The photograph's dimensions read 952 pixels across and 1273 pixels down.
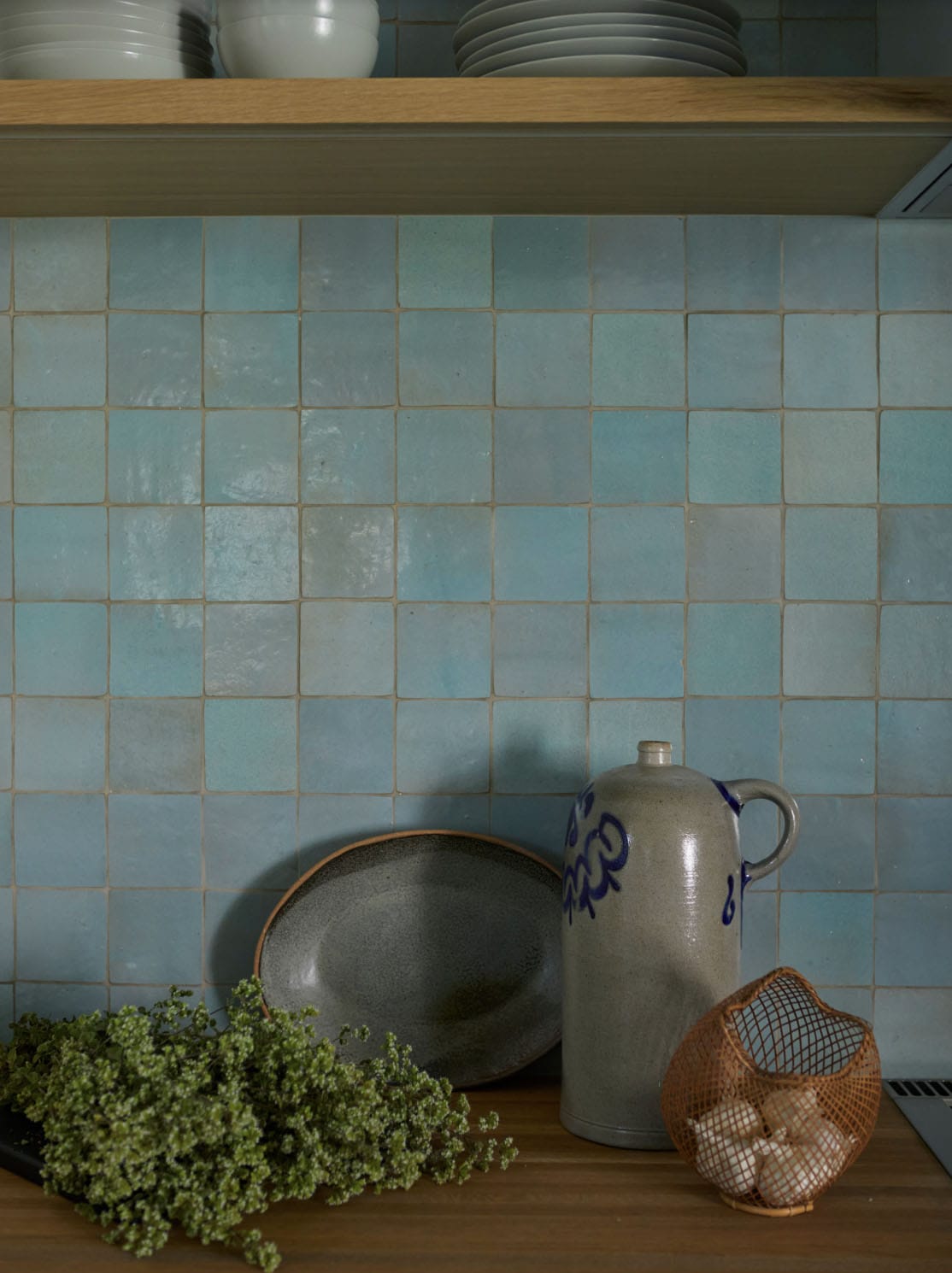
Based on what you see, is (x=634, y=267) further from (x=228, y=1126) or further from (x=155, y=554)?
(x=228, y=1126)

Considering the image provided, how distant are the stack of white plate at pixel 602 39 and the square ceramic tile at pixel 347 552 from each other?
0.44 meters

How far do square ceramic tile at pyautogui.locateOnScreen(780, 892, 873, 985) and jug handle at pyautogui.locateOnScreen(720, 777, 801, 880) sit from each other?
155 millimetres

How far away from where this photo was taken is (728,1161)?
89 centimetres

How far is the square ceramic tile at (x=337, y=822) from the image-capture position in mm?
1235

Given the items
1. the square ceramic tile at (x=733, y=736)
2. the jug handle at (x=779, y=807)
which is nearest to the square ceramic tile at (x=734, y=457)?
the square ceramic tile at (x=733, y=736)

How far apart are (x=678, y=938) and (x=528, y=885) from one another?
23 centimetres

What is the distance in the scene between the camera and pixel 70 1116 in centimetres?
88

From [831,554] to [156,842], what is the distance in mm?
772

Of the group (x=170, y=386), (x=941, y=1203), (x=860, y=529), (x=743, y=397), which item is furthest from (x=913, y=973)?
(x=170, y=386)

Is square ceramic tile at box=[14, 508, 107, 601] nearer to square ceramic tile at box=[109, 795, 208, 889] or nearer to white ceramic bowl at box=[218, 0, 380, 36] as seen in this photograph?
square ceramic tile at box=[109, 795, 208, 889]

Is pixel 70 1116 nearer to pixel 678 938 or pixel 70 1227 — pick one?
pixel 70 1227

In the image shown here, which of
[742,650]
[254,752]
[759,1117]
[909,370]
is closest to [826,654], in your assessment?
[742,650]

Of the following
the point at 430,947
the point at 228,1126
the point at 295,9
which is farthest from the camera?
the point at 430,947

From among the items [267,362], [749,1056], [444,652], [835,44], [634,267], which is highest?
[835,44]
